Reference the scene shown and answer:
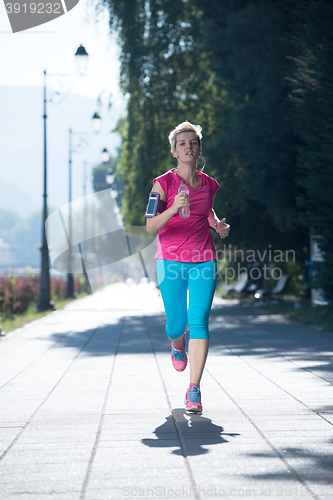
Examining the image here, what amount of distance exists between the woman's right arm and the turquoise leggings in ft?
1.12

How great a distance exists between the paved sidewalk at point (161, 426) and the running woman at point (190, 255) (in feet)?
1.76

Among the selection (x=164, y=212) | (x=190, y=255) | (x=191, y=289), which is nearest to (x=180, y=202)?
(x=164, y=212)

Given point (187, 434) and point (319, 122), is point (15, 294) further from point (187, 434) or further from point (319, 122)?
point (187, 434)

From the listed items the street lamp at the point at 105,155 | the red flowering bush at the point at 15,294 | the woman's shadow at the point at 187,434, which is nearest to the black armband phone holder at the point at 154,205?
the woman's shadow at the point at 187,434

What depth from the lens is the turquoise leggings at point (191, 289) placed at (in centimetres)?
603

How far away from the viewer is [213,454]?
15.1ft

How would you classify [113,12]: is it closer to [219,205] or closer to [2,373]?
[219,205]

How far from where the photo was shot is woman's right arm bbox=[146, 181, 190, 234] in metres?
5.71

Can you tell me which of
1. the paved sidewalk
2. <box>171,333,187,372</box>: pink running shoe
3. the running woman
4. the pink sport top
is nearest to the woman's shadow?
the paved sidewalk

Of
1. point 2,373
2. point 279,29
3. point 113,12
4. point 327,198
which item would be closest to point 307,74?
point 327,198

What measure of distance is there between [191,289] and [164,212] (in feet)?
2.21

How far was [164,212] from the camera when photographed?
5.81 meters

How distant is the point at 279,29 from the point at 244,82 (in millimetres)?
1795

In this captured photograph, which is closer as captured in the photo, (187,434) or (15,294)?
(187,434)
